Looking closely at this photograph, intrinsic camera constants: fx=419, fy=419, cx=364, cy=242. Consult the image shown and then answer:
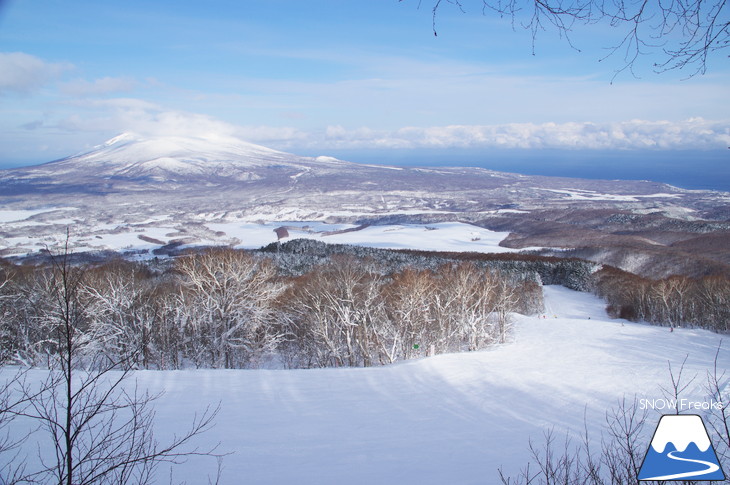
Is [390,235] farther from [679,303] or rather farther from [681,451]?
[681,451]

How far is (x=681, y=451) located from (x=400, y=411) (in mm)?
6442

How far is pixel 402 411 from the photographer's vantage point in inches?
344

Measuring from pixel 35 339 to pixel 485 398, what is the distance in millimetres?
17147

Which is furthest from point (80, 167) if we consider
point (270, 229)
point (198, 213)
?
point (270, 229)

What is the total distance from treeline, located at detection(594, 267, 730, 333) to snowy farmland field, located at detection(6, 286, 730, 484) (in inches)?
432

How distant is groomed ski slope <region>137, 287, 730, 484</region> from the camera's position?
19.2 ft

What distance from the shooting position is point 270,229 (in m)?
90.0

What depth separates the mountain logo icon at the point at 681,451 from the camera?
277 centimetres

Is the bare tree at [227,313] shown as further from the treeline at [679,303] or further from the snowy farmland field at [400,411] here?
the treeline at [679,303]

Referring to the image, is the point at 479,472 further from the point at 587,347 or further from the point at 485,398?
the point at 587,347

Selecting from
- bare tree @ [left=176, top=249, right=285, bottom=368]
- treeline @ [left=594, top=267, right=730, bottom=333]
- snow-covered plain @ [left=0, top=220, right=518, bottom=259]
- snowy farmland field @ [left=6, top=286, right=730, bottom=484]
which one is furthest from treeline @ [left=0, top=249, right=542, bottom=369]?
snow-covered plain @ [left=0, top=220, right=518, bottom=259]

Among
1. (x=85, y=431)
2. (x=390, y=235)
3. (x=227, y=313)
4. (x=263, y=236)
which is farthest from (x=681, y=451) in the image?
(x=263, y=236)

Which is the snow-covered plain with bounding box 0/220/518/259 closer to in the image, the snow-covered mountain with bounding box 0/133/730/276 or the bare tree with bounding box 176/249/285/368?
the snow-covered mountain with bounding box 0/133/730/276

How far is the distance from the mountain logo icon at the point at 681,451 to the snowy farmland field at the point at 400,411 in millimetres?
3165
